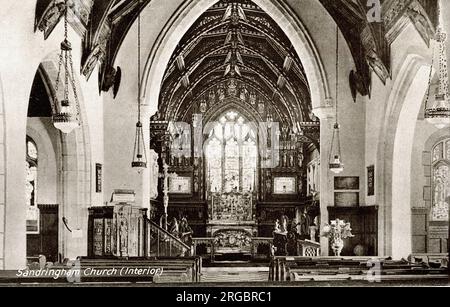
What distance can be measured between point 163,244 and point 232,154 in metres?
14.2

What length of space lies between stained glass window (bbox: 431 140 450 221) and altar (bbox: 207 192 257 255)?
11164mm

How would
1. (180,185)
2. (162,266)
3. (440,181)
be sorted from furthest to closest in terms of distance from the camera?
(180,185) → (440,181) → (162,266)

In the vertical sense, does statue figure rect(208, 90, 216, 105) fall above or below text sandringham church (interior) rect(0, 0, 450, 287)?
above

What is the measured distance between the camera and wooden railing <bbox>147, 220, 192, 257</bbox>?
12.1m

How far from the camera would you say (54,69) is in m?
11.1

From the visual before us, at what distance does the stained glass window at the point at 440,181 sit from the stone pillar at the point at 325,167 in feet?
7.57

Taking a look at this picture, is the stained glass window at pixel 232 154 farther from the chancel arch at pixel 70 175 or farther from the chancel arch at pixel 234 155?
the chancel arch at pixel 70 175

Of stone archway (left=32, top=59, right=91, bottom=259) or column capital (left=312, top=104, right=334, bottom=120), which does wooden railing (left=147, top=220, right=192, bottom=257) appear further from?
column capital (left=312, top=104, right=334, bottom=120)

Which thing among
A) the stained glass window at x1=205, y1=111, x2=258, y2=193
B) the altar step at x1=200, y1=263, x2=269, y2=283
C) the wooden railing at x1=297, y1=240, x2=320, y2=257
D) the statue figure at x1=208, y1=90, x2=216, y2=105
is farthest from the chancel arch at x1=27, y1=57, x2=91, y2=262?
the stained glass window at x1=205, y1=111, x2=258, y2=193

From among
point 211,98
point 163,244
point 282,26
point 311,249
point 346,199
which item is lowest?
point 311,249

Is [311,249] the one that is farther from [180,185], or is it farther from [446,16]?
[180,185]

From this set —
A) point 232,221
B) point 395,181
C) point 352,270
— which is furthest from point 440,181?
point 232,221

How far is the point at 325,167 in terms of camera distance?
47.0 feet

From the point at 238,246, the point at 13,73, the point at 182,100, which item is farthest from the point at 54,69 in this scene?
the point at 238,246
